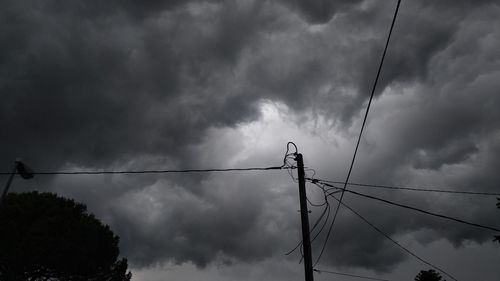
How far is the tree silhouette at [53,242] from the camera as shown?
26188mm

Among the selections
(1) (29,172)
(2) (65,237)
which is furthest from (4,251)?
(1) (29,172)

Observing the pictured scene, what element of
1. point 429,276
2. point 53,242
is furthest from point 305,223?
point 429,276

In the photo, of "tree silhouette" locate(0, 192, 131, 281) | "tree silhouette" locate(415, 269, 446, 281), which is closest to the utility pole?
"tree silhouette" locate(0, 192, 131, 281)

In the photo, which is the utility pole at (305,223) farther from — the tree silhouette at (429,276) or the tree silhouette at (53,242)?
the tree silhouette at (429,276)

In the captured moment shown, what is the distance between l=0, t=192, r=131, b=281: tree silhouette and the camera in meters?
26.2

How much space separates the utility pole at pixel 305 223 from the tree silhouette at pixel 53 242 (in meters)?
25.5

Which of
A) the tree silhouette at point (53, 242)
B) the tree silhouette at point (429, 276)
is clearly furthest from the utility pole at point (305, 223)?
the tree silhouette at point (429, 276)

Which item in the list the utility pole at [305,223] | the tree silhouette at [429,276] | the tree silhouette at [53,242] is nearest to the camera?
the utility pole at [305,223]

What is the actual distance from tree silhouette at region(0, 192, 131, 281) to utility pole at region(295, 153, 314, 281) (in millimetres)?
25455

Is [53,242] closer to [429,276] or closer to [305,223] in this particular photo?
[305,223]

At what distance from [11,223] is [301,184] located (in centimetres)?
2739

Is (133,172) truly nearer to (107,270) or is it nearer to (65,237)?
(65,237)

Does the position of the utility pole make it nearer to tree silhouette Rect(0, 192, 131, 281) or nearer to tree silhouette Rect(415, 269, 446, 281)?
tree silhouette Rect(0, 192, 131, 281)

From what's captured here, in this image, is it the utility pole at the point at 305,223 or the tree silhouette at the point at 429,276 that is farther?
the tree silhouette at the point at 429,276
